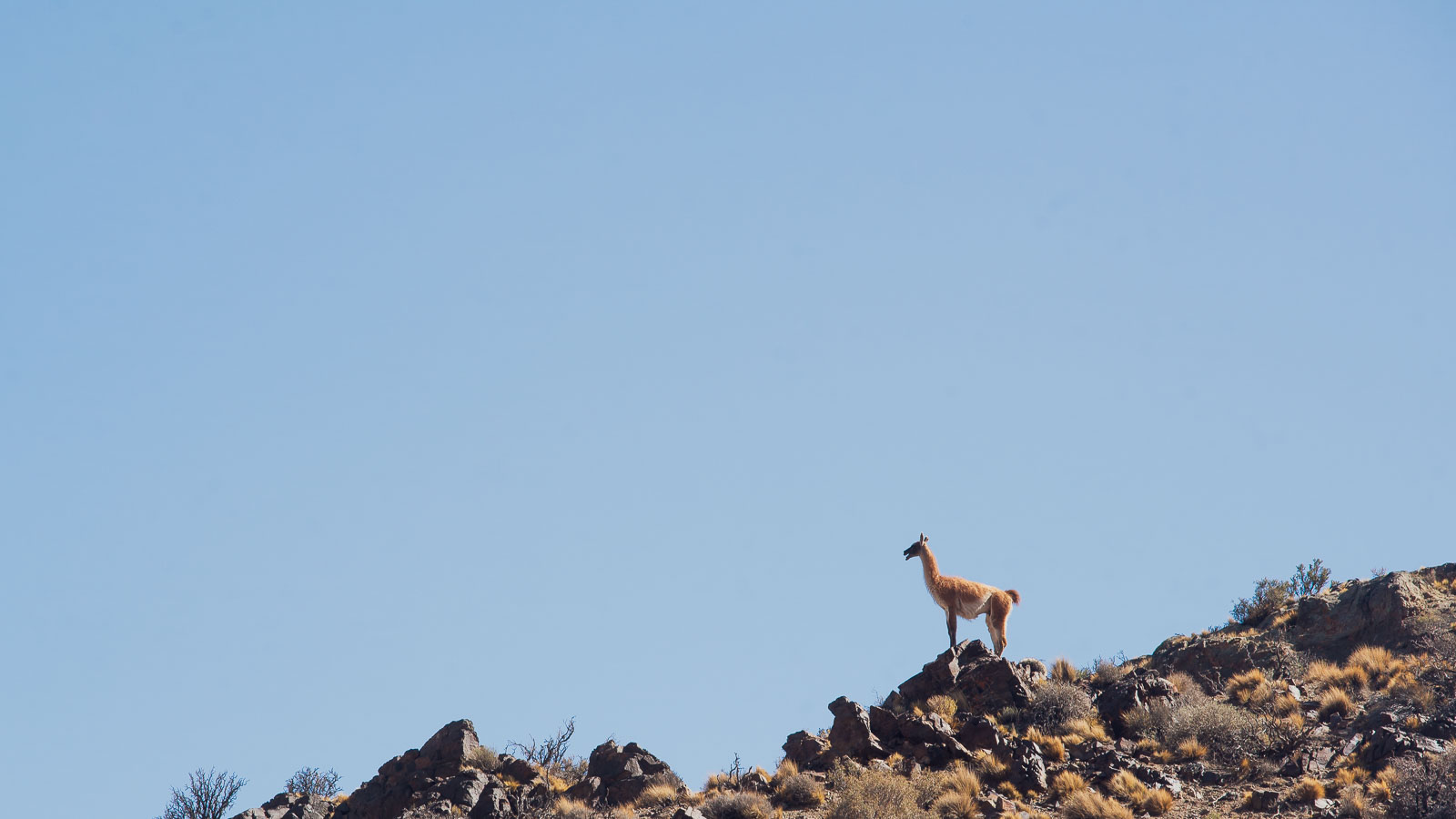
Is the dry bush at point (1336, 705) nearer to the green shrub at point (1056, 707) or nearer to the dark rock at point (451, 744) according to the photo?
the green shrub at point (1056, 707)

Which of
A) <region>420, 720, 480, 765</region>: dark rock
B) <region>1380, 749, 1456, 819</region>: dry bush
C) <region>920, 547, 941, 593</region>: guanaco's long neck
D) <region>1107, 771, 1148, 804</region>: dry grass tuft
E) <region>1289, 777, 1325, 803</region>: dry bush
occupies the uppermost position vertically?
<region>920, 547, 941, 593</region>: guanaco's long neck

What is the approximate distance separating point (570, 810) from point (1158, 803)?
414 inches

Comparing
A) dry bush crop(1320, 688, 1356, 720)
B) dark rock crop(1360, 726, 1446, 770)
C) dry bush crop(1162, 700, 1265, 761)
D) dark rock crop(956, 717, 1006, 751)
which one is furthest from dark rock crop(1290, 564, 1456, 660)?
dark rock crop(956, 717, 1006, 751)

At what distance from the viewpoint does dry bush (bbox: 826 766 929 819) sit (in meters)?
22.3

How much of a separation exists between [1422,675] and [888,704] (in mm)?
10744

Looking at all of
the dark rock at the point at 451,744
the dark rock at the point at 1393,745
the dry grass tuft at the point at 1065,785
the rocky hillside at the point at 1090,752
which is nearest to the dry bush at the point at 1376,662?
the rocky hillside at the point at 1090,752

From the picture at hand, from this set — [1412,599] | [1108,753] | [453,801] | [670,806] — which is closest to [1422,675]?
[1412,599]

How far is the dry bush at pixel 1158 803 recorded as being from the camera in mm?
22234

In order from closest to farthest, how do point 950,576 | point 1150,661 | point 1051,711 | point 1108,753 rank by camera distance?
point 1108,753 < point 1051,711 < point 950,576 < point 1150,661

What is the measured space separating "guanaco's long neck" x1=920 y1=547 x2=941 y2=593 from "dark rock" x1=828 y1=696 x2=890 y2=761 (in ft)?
13.1

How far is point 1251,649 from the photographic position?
29.2 metres

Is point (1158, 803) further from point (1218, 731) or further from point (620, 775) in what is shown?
point (620, 775)

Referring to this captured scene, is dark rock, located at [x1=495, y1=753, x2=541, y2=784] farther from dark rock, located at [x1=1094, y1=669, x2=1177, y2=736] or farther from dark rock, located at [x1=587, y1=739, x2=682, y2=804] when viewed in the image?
dark rock, located at [x1=1094, y1=669, x2=1177, y2=736]

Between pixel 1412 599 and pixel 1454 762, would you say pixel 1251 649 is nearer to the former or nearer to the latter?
pixel 1412 599
